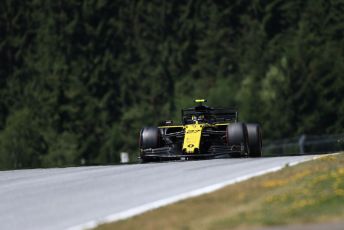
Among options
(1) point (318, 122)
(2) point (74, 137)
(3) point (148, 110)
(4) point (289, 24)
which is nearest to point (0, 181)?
(1) point (318, 122)

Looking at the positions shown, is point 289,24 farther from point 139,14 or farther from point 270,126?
point 270,126

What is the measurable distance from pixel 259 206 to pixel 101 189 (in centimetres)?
435

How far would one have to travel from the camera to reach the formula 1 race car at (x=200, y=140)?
2648 cm

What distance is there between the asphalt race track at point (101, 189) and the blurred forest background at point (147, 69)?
52585mm

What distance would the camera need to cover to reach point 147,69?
397 ft

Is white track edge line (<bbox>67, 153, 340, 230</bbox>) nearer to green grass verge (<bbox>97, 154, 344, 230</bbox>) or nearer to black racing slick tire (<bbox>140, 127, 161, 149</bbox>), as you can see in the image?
green grass verge (<bbox>97, 154, 344, 230</bbox>)

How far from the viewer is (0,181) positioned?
877 inches

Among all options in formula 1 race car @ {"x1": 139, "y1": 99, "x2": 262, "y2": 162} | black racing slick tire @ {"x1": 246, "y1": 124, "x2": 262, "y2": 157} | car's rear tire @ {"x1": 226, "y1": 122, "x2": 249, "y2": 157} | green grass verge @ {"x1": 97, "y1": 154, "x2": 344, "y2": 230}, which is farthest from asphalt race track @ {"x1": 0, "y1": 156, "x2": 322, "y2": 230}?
black racing slick tire @ {"x1": 246, "y1": 124, "x2": 262, "y2": 157}

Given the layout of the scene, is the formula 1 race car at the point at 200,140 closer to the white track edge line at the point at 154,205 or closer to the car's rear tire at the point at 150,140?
the car's rear tire at the point at 150,140

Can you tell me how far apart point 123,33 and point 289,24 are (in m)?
19.3

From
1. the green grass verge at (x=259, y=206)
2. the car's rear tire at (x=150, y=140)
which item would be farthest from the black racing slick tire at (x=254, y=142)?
the green grass verge at (x=259, y=206)

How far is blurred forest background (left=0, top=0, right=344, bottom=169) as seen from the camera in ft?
274

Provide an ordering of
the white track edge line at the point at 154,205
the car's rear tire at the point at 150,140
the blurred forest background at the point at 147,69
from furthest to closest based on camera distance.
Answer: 1. the blurred forest background at the point at 147,69
2. the car's rear tire at the point at 150,140
3. the white track edge line at the point at 154,205

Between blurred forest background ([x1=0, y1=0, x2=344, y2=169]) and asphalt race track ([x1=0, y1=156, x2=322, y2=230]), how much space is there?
52.6 metres
